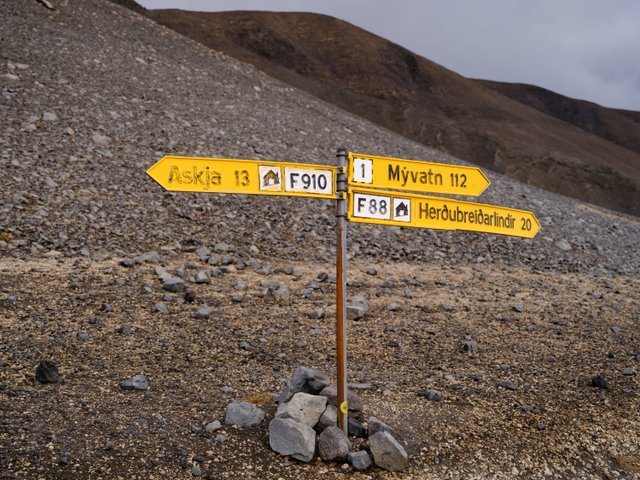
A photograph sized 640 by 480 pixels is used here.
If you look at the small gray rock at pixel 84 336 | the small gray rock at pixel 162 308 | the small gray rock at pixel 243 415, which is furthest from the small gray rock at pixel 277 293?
the small gray rock at pixel 243 415

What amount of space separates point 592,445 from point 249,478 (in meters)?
2.86

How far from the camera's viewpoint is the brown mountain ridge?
127ft

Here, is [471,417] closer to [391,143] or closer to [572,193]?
[391,143]

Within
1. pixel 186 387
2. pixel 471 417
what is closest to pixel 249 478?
pixel 186 387

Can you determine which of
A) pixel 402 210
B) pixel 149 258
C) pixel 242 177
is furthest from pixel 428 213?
pixel 149 258

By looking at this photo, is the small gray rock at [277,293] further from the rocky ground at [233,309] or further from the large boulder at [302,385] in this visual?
the large boulder at [302,385]

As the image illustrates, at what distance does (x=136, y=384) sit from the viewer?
16.6ft

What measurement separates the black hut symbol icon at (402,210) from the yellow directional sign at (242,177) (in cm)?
54

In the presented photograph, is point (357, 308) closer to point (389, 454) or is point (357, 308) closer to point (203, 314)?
point (203, 314)

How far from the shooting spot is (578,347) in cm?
732

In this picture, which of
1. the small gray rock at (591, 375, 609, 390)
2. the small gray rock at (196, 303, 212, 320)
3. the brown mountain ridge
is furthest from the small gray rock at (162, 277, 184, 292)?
the brown mountain ridge

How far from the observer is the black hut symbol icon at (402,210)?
4391mm

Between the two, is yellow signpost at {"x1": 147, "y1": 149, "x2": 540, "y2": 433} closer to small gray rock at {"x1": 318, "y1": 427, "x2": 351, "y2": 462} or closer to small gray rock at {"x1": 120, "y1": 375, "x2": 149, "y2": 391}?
small gray rock at {"x1": 318, "y1": 427, "x2": 351, "y2": 462}

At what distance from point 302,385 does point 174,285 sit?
3.72 m
